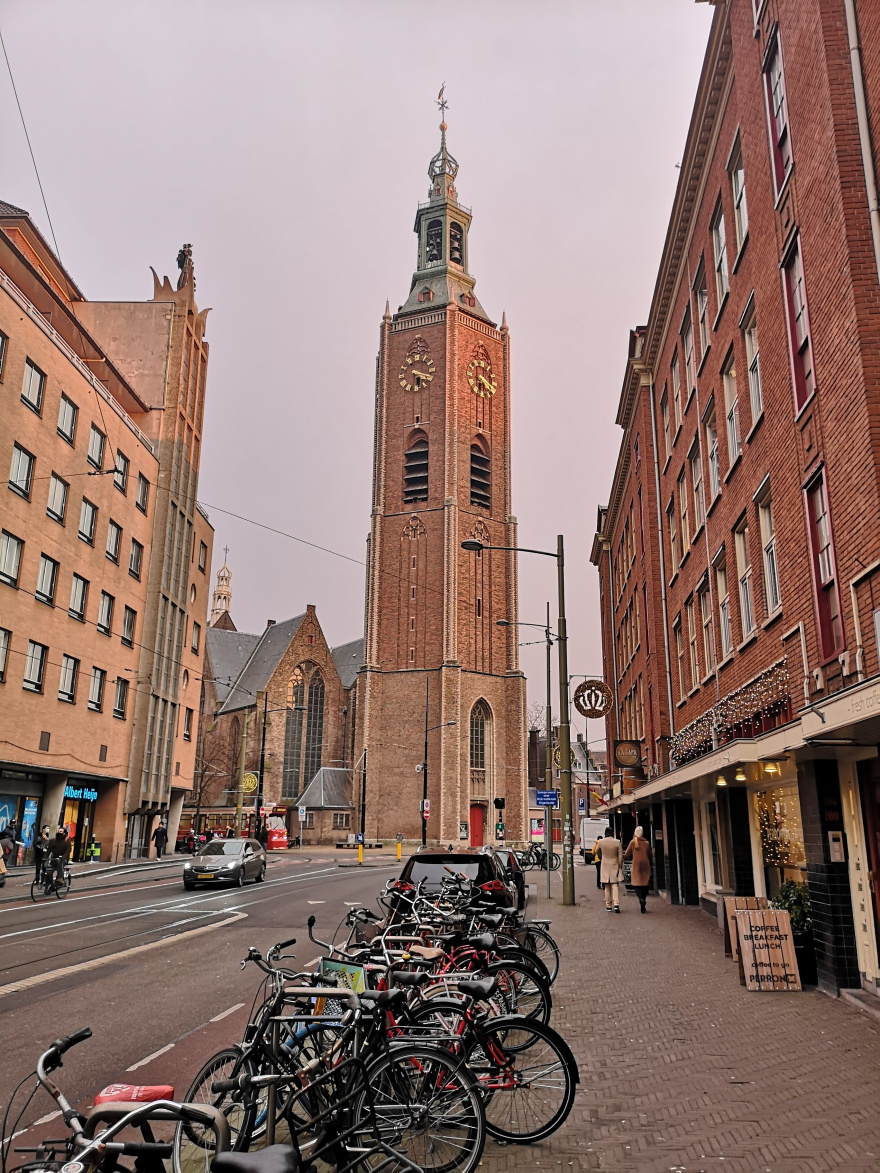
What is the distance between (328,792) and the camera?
2682 inches

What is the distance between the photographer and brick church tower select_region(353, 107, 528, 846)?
6112cm

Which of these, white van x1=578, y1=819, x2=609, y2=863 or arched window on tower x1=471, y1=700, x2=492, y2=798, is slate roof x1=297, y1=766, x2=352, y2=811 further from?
white van x1=578, y1=819, x2=609, y2=863

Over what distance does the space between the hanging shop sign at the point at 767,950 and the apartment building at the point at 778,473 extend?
1.16ft

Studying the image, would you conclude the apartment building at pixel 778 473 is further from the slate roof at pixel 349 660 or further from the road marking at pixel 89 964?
the slate roof at pixel 349 660

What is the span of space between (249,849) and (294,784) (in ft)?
151

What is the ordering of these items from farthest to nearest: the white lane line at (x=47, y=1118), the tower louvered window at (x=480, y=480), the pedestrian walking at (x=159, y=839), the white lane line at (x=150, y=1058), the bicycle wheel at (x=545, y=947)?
1. the tower louvered window at (x=480, y=480)
2. the pedestrian walking at (x=159, y=839)
3. the bicycle wheel at (x=545, y=947)
4. the white lane line at (x=150, y=1058)
5. the white lane line at (x=47, y=1118)

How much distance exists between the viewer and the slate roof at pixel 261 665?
7731 centimetres

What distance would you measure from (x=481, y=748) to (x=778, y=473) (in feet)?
175

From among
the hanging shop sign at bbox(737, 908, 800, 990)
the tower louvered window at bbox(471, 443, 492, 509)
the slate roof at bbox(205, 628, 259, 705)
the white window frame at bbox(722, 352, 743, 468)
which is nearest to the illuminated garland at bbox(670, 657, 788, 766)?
the hanging shop sign at bbox(737, 908, 800, 990)

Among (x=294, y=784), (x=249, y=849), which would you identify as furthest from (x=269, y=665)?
(x=249, y=849)

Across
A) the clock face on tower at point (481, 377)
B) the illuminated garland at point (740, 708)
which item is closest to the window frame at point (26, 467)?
the illuminated garland at point (740, 708)

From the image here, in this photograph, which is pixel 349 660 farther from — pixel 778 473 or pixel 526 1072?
pixel 526 1072

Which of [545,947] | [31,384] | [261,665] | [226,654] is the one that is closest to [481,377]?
[261,665]

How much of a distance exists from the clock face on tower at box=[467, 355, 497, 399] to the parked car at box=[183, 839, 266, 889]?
48277mm
